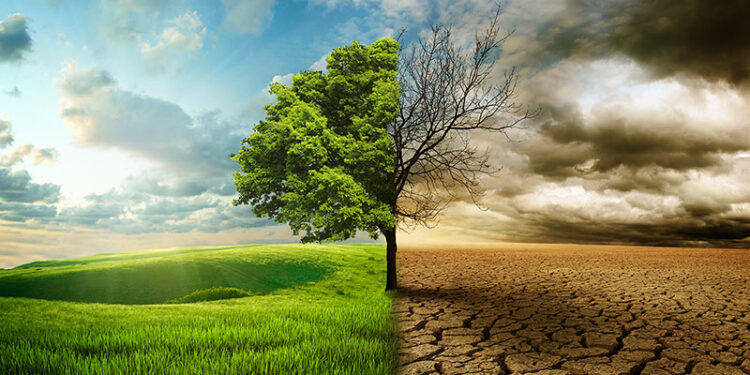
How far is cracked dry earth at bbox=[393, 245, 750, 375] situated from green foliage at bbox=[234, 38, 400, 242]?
10.7ft

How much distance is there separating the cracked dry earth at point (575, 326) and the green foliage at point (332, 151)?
10.7ft

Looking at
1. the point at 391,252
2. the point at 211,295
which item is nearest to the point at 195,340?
the point at 391,252

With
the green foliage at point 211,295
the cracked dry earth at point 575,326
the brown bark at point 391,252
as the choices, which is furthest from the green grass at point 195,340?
the green foliage at point 211,295

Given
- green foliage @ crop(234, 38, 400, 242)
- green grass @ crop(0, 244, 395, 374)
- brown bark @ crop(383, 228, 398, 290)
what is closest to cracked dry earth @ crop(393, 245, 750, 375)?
brown bark @ crop(383, 228, 398, 290)

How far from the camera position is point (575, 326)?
771 centimetres

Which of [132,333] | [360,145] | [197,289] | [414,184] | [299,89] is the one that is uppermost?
[299,89]

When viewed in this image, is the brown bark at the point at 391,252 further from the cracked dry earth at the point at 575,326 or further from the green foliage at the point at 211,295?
the green foliage at the point at 211,295

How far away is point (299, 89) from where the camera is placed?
14.0 meters

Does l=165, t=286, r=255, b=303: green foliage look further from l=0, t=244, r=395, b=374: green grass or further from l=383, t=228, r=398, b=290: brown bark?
l=383, t=228, r=398, b=290: brown bark

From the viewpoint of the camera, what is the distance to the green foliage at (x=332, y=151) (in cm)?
1145

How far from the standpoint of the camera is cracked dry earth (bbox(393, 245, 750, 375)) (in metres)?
5.73

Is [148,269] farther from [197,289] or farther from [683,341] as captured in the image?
[683,341]

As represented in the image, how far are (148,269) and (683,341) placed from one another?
71.6 feet

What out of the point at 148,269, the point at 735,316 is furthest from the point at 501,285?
the point at 148,269
